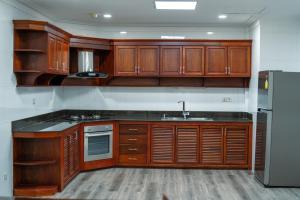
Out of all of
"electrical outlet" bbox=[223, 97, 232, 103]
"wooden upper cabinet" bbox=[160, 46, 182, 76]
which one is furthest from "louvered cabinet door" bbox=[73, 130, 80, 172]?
"electrical outlet" bbox=[223, 97, 232, 103]

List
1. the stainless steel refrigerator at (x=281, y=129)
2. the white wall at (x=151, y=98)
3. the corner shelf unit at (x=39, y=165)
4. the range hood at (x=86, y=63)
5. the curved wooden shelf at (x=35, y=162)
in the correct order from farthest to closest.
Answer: the white wall at (x=151, y=98)
the range hood at (x=86, y=63)
the stainless steel refrigerator at (x=281, y=129)
the corner shelf unit at (x=39, y=165)
the curved wooden shelf at (x=35, y=162)

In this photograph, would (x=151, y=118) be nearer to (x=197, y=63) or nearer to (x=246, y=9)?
(x=197, y=63)

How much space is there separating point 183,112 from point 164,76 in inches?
33.5

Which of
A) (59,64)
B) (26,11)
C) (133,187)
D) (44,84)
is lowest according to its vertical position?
(133,187)

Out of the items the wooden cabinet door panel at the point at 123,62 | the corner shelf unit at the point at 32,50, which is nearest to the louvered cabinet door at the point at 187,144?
the wooden cabinet door panel at the point at 123,62

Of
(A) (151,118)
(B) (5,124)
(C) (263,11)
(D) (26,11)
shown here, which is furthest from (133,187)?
(C) (263,11)

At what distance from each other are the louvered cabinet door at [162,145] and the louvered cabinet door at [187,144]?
0.11m

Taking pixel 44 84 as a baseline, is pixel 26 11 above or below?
above

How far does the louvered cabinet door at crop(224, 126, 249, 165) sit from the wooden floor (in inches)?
8.8

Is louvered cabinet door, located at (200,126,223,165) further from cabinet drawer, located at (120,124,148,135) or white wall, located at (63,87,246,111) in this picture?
cabinet drawer, located at (120,124,148,135)

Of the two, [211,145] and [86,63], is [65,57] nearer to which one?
[86,63]

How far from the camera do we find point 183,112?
6.47m

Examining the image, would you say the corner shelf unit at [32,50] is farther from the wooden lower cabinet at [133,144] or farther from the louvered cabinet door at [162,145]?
the louvered cabinet door at [162,145]

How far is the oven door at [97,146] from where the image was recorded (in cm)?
560
